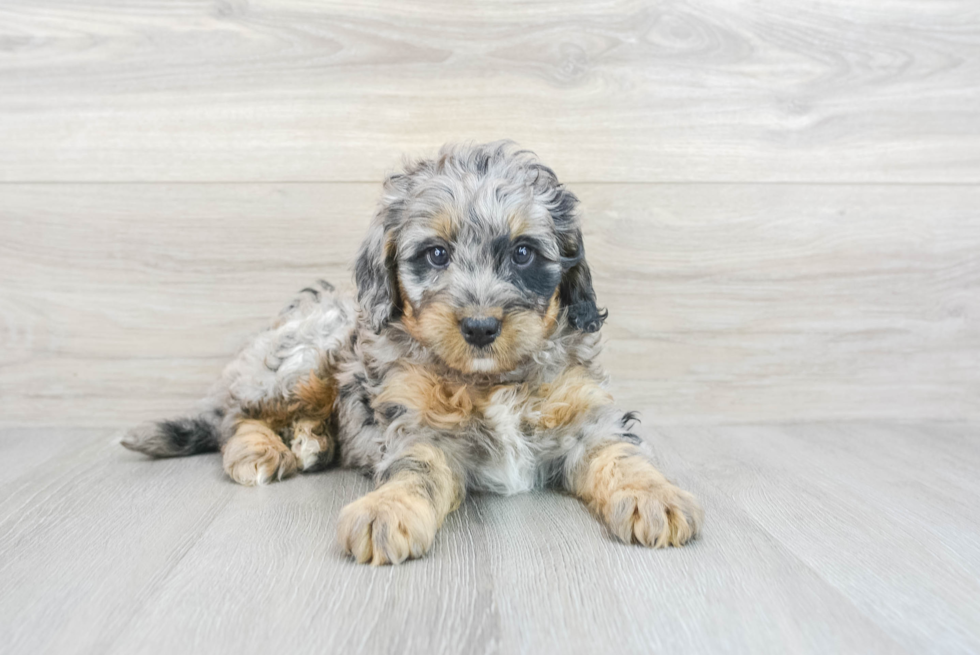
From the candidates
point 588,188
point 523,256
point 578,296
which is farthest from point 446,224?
point 588,188

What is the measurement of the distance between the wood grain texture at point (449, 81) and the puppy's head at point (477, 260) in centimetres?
76

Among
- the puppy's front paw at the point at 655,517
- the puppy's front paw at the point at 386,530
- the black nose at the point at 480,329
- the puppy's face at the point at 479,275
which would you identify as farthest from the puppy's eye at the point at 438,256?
the puppy's front paw at the point at 655,517

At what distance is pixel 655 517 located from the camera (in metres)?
1.72

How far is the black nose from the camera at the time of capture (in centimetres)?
186

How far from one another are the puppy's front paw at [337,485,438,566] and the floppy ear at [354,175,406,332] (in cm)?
68

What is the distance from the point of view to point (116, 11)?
2.91m

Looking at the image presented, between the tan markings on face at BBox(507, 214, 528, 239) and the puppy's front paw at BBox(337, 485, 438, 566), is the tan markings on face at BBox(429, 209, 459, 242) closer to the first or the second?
the tan markings on face at BBox(507, 214, 528, 239)

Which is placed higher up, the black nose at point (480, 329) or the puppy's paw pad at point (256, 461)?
the black nose at point (480, 329)

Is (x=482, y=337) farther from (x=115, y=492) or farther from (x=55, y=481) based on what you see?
(x=55, y=481)

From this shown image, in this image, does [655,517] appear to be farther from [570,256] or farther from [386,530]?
[570,256]

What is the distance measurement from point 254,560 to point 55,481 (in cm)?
109

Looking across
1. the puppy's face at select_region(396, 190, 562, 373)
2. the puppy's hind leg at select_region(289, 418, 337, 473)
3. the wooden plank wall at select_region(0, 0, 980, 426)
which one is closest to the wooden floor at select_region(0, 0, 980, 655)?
the wooden plank wall at select_region(0, 0, 980, 426)

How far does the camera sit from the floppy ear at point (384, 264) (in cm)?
219

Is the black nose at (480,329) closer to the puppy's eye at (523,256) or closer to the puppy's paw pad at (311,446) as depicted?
the puppy's eye at (523,256)
